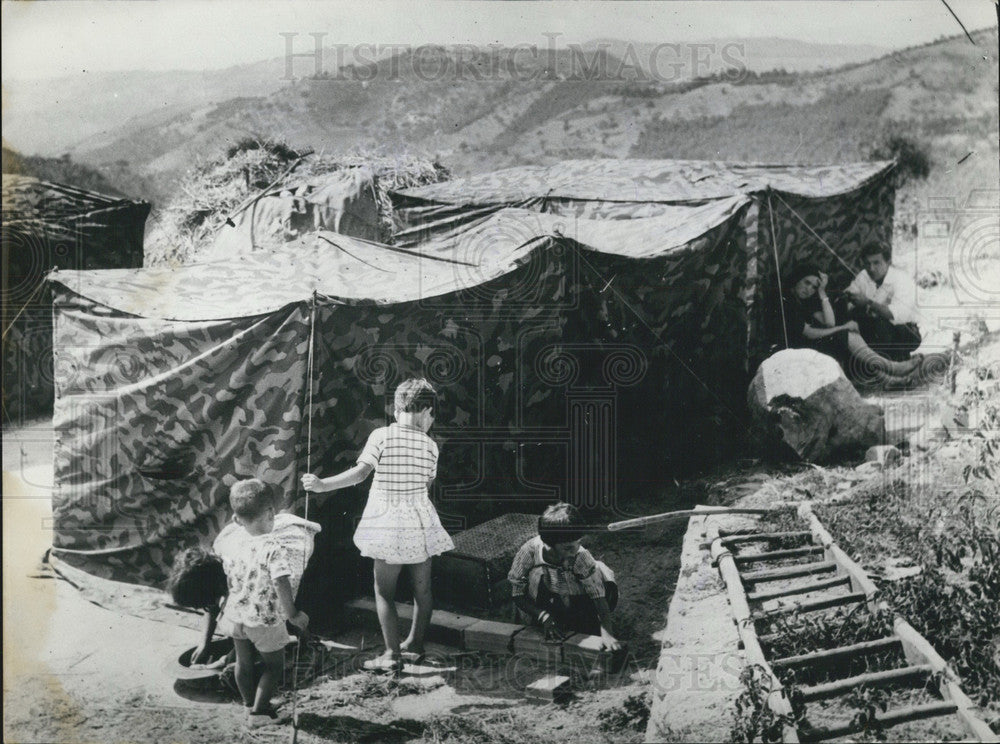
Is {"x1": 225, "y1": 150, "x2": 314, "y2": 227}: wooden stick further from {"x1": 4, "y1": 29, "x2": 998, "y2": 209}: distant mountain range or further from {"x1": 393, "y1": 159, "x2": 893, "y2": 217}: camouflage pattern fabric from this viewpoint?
{"x1": 393, "y1": 159, "x2": 893, "y2": 217}: camouflage pattern fabric

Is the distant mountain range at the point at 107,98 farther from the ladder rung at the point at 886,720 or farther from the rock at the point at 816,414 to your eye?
the ladder rung at the point at 886,720

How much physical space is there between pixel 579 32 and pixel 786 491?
8.37 feet

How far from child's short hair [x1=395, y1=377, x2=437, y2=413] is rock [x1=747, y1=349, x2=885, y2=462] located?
1744 millimetres

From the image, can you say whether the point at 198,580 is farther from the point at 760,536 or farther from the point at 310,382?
the point at 760,536

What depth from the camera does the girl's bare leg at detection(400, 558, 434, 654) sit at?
4.51 metres

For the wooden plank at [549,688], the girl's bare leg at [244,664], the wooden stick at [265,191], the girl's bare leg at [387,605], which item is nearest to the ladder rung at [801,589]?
the wooden plank at [549,688]

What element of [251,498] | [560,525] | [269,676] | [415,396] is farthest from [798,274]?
[269,676]

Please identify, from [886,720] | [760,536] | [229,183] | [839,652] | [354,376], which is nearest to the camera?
[886,720]

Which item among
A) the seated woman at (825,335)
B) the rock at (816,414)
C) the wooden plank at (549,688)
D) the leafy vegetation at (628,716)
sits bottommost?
the leafy vegetation at (628,716)

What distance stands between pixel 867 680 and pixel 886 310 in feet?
6.37

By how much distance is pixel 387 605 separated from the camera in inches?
177

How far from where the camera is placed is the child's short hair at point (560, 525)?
4602 millimetres

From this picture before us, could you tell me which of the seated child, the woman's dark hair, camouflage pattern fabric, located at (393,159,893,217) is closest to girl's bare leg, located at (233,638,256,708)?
the seated child

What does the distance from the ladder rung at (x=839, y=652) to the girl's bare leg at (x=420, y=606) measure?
159 centimetres
